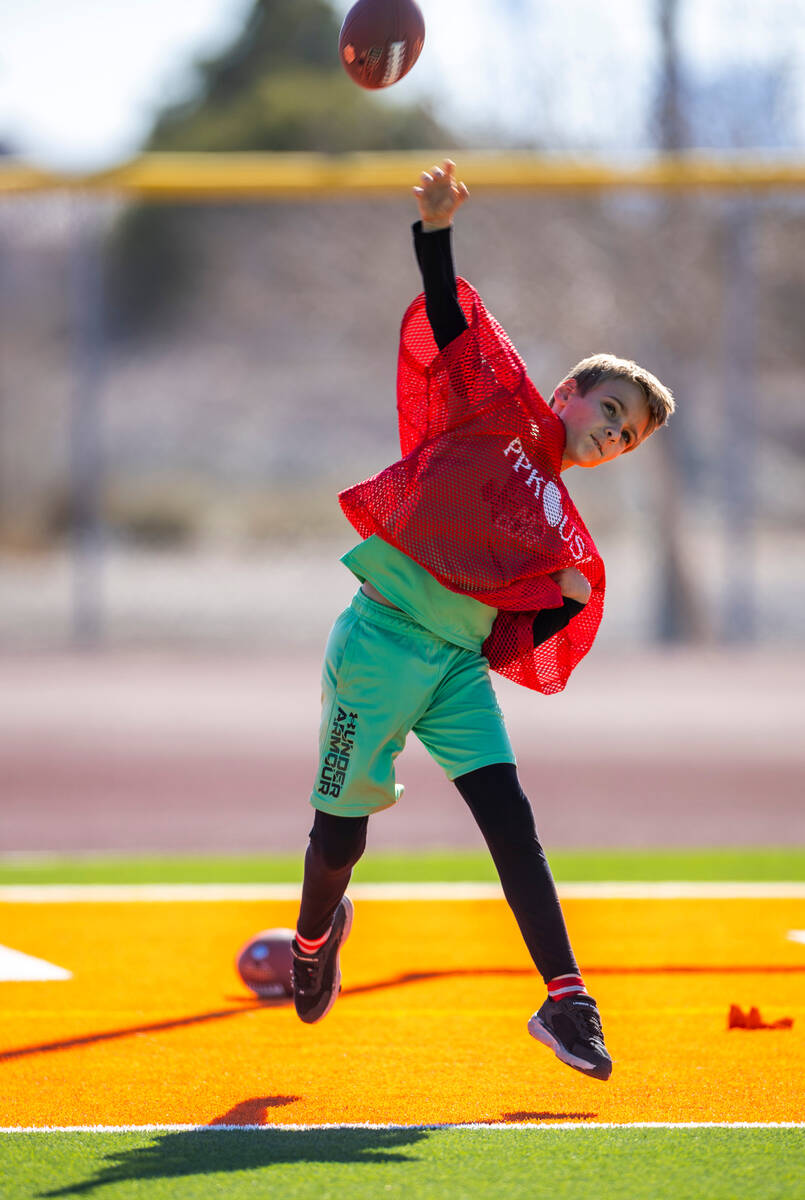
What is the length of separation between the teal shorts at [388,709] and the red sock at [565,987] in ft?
1.58

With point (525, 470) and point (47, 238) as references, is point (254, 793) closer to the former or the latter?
point (525, 470)

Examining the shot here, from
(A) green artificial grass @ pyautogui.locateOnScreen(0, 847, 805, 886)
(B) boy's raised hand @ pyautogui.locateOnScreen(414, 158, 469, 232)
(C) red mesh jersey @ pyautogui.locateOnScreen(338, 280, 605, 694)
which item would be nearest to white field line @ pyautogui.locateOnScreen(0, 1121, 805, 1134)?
(C) red mesh jersey @ pyautogui.locateOnScreen(338, 280, 605, 694)

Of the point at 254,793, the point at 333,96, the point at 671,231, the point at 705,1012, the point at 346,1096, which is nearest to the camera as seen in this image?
the point at 346,1096

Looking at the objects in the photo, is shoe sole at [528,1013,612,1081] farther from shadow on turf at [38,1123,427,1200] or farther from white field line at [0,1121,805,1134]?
shadow on turf at [38,1123,427,1200]

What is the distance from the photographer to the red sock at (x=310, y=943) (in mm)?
3374

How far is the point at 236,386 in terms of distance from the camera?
1265 cm

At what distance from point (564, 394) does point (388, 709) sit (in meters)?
0.83

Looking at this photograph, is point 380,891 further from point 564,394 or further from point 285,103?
point 285,103

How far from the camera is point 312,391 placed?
1252 cm

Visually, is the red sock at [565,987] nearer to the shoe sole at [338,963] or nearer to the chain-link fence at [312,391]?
the shoe sole at [338,963]

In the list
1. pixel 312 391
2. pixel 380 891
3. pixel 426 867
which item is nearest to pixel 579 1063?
pixel 380 891

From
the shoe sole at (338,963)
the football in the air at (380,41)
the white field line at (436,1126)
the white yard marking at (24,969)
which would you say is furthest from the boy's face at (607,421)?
the white yard marking at (24,969)

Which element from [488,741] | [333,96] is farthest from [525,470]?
[333,96]

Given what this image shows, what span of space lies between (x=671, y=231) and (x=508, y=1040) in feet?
30.5
